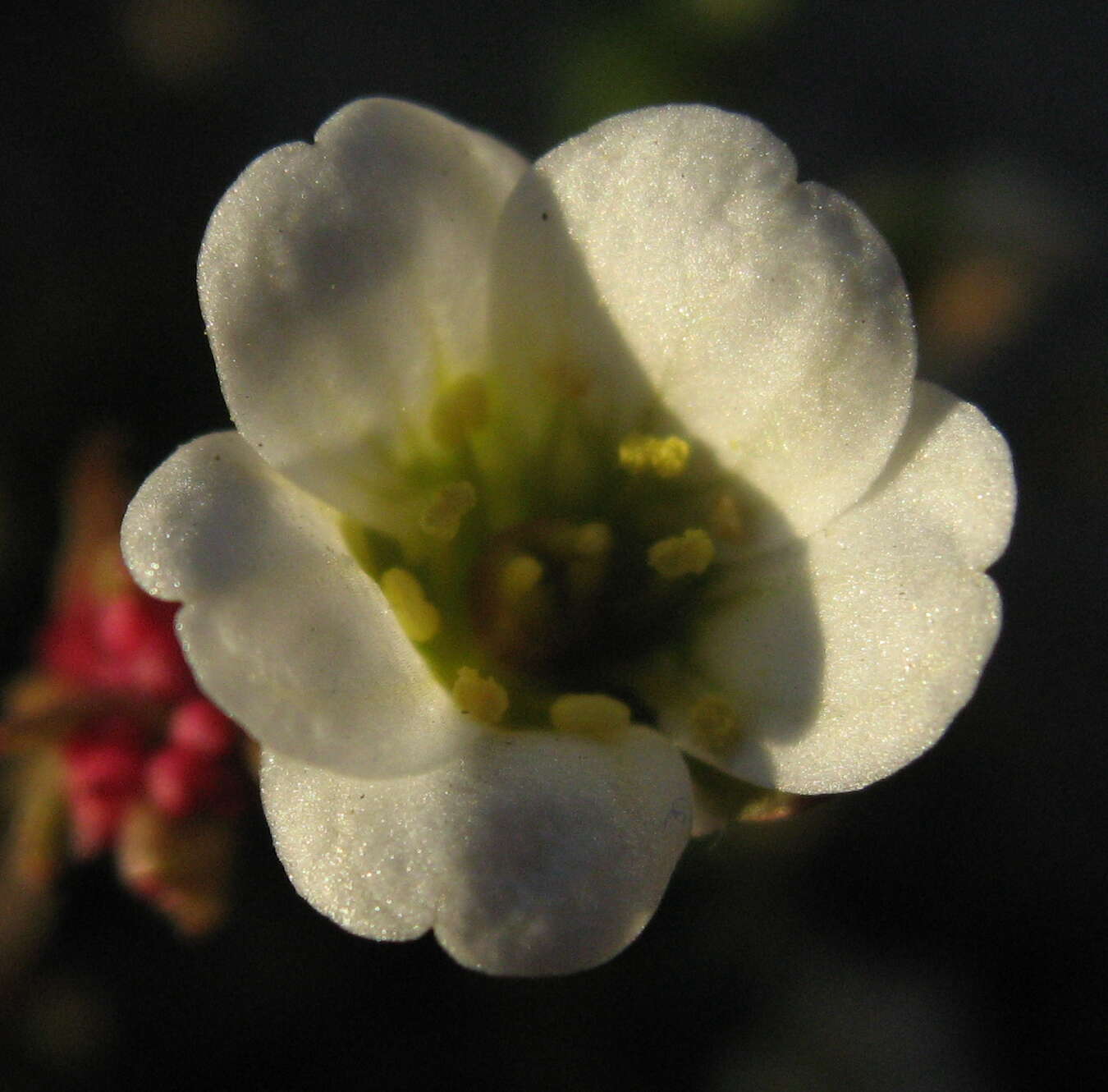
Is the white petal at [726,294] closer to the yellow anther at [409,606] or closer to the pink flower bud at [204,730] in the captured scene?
the yellow anther at [409,606]

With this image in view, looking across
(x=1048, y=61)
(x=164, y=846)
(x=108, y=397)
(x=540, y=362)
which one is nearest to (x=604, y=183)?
(x=540, y=362)

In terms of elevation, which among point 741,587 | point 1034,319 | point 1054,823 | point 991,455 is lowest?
point 1054,823

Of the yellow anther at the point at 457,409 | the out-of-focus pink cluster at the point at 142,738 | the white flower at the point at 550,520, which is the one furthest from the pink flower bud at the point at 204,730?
the yellow anther at the point at 457,409

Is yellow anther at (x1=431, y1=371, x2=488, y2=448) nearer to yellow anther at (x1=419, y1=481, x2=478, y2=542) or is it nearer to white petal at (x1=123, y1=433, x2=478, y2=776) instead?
yellow anther at (x1=419, y1=481, x2=478, y2=542)

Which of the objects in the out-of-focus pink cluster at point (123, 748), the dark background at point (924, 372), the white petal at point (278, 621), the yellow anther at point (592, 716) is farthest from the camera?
the dark background at point (924, 372)

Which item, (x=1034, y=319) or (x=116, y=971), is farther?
(x=1034, y=319)

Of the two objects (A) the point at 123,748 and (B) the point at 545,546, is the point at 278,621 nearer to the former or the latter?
(B) the point at 545,546

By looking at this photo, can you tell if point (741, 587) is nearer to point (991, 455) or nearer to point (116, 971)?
point (991, 455)
